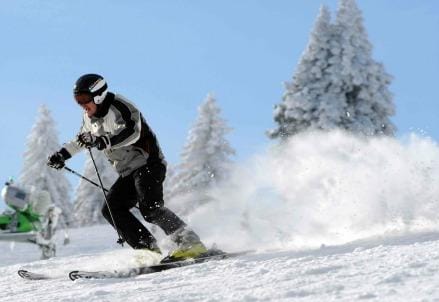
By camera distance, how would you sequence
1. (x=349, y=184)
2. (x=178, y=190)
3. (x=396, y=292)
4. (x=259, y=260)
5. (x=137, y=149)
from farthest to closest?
(x=178, y=190) → (x=349, y=184) → (x=137, y=149) → (x=259, y=260) → (x=396, y=292)

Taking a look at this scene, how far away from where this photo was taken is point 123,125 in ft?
21.4

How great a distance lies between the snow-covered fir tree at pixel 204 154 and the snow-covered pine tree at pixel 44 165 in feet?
28.0

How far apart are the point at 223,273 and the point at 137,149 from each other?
205 centimetres

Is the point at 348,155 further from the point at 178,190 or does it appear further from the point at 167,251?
the point at 178,190

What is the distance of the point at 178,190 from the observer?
33.8m

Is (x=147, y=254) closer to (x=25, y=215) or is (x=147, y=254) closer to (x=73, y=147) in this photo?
(x=73, y=147)

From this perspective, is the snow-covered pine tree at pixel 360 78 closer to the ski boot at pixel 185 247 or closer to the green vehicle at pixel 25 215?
the green vehicle at pixel 25 215

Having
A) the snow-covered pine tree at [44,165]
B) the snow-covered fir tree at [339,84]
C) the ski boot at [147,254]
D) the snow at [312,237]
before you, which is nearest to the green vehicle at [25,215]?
the snow at [312,237]

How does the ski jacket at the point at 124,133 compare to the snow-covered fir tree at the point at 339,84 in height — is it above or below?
below

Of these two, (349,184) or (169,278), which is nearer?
(169,278)

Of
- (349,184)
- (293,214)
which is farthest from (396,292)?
(293,214)

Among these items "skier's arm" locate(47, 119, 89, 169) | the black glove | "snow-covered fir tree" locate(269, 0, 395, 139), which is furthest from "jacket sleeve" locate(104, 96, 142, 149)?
"snow-covered fir tree" locate(269, 0, 395, 139)

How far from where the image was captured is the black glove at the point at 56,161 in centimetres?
688

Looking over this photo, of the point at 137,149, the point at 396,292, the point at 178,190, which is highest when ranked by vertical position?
the point at 178,190
